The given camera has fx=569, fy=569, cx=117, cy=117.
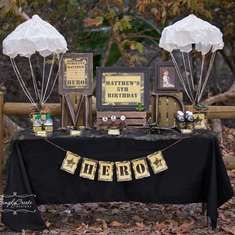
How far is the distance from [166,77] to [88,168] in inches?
39.0

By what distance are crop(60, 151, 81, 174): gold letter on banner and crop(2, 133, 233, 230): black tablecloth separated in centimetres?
4

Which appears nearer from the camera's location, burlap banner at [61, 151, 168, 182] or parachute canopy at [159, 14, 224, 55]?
burlap banner at [61, 151, 168, 182]

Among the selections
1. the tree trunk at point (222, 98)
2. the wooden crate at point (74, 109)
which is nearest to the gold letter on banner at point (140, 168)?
the wooden crate at point (74, 109)

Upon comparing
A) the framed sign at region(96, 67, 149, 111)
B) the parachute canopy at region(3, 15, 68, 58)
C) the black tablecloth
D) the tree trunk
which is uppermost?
the parachute canopy at region(3, 15, 68, 58)

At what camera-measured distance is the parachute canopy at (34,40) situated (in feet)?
15.1

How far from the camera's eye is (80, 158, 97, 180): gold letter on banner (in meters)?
4.43

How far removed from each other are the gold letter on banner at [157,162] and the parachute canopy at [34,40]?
1.18 metres

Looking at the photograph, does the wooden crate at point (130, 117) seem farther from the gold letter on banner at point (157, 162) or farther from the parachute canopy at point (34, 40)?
the parachute canopy at point (34, 40)

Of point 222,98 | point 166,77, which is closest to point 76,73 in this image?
point 166,77

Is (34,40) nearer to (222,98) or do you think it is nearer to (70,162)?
(70,162)

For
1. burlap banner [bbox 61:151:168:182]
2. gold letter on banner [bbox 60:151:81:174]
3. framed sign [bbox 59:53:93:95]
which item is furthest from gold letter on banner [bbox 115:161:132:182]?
framed sign [bbox 59:53:93:95]

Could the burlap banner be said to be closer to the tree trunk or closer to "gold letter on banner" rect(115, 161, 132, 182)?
"gold letter on banner" rect(115, 161, 132, 182)

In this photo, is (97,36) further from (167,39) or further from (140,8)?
(167,39)

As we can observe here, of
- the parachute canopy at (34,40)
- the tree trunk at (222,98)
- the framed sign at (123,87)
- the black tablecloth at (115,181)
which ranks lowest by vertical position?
the black tablecloth at (115,181)
